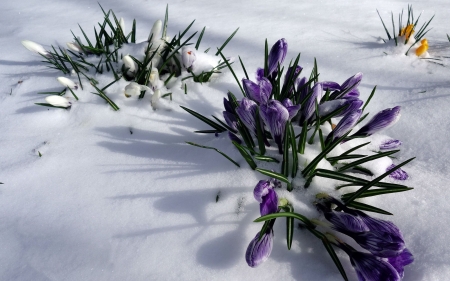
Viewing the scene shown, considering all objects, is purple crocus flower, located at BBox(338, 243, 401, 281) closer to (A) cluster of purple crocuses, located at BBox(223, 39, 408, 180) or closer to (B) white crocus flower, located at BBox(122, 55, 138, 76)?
(A) cluster of purple crocuses, located at BBox(223, 39, 408, 180)

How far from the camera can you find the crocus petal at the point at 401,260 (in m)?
0.74

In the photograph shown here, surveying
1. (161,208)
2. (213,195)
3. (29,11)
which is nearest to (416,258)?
(213,195)

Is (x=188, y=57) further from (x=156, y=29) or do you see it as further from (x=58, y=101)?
(x=58, y=101)

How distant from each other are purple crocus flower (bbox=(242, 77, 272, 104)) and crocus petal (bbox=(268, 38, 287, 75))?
13cm

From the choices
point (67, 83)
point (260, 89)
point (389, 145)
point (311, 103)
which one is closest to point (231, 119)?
point (260, 89)

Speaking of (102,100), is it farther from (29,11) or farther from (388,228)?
(29,11)

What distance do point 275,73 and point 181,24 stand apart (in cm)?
108

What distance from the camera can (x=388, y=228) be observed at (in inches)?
29.8

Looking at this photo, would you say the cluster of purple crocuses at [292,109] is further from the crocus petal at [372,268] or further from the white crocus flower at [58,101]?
the white crocus flower at [58,101]

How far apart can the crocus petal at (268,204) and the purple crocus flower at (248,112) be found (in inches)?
8.8

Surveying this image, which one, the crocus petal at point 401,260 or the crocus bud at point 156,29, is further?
the crocus bud at point 156,29

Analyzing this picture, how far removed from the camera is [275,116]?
2.89ft

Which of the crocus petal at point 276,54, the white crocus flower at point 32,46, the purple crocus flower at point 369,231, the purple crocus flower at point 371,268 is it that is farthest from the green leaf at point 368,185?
the white crocus flower at point 32,46

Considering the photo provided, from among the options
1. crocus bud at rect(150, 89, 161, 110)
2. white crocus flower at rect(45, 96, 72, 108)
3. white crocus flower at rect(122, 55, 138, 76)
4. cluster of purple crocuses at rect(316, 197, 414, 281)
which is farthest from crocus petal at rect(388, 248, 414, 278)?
white crocus flower at rect(45, 96, 72, 108)
